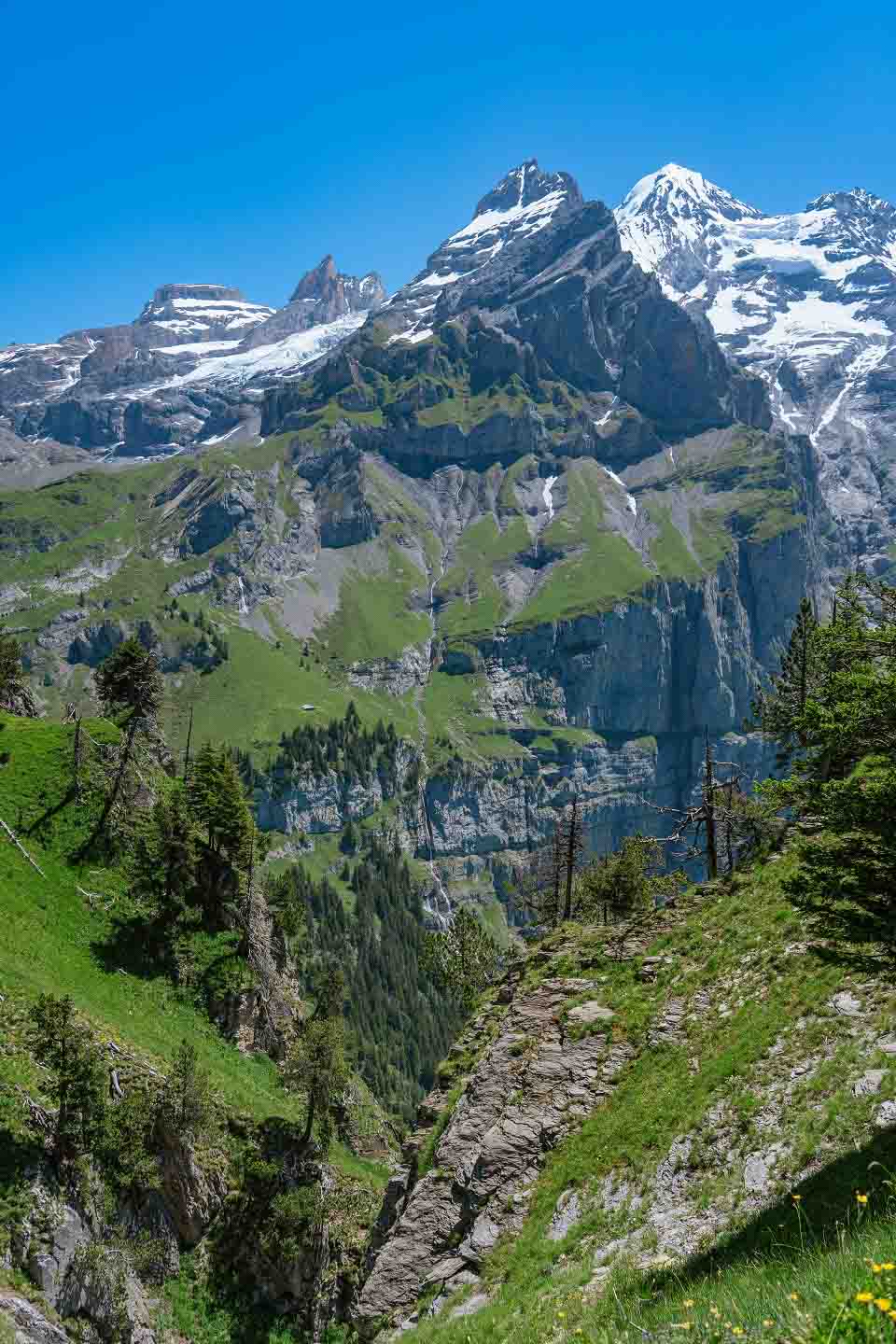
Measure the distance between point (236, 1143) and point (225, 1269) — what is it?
570 centimetres

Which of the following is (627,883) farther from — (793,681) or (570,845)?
(793,681)

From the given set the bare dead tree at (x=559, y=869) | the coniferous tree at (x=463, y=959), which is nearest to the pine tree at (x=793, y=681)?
the bare dead tree at (x=559, y=869)

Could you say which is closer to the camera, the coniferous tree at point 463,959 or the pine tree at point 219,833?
the pine tree at point 219,833

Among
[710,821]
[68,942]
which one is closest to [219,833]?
[68,942]

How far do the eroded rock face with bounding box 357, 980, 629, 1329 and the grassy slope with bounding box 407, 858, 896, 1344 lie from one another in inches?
41.9

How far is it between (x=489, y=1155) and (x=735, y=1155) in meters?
9.84

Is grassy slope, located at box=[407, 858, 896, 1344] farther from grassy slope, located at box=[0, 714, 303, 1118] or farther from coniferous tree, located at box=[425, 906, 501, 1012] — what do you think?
coniferous tree, located at box=[425, 906, 501, 1012]

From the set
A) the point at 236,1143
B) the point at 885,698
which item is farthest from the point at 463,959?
the point at 885,698

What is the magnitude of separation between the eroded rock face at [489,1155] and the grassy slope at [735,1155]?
107 centimetres

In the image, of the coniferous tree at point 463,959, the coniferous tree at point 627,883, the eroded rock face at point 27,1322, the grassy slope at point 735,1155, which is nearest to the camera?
the grassy slope at point 735,1155

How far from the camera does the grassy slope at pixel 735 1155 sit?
9047 mm

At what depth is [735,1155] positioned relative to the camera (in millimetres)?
19469

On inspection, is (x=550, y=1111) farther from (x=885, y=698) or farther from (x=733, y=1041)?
(x=885, y=698)

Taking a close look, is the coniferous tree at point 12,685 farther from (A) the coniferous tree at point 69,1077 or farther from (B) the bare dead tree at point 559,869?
(B) the bare dead tree at point 559,869
